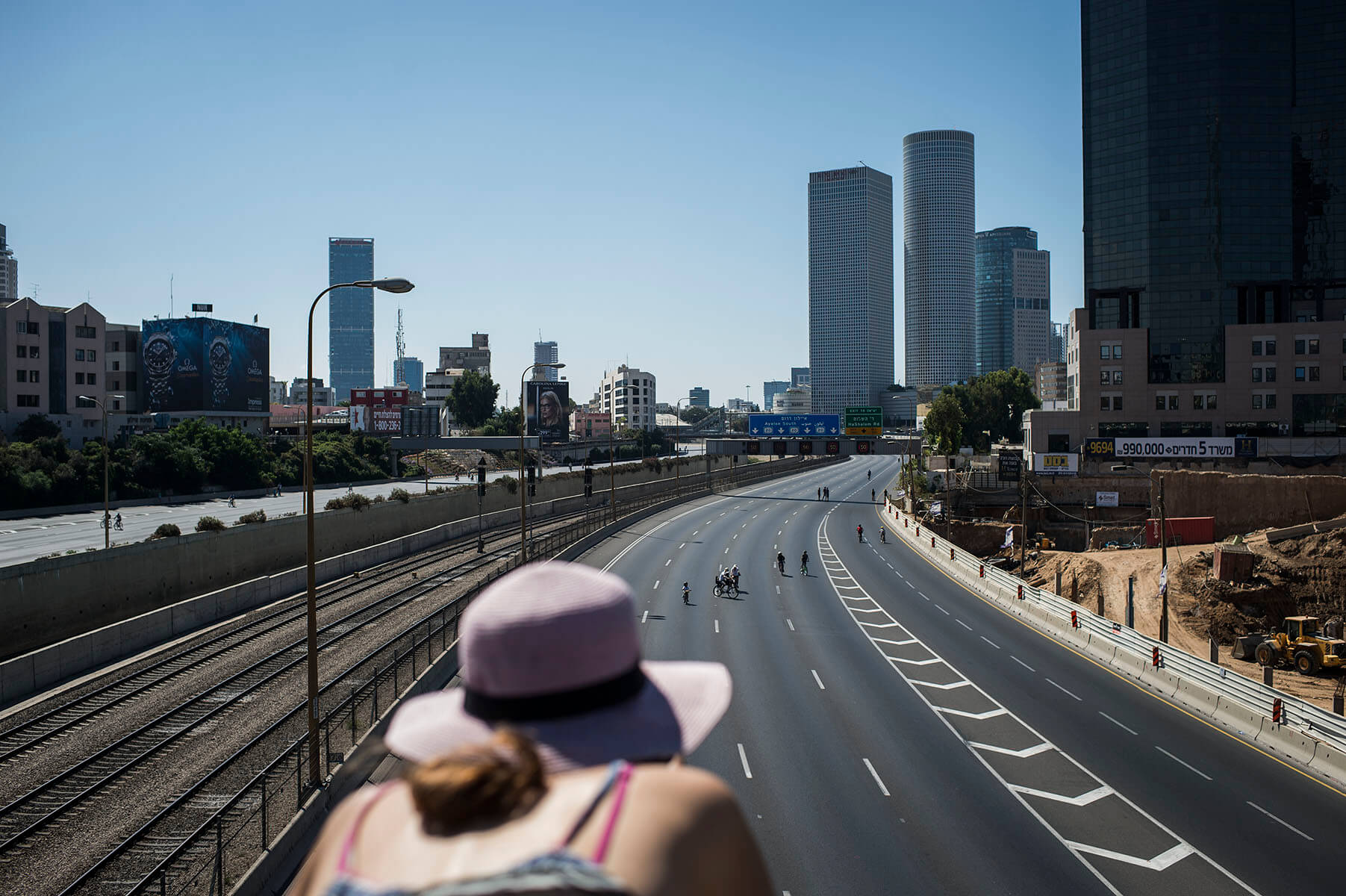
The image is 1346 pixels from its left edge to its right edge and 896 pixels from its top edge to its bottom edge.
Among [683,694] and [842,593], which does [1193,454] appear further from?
[683,694]

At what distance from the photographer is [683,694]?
2531 mm

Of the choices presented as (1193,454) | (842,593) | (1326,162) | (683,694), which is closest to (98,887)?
(683,694)

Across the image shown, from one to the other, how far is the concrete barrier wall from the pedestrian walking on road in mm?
36665

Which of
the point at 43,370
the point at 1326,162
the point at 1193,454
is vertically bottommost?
the point at 1193,454

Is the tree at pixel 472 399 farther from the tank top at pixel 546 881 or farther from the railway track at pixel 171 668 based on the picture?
the tank top at pixel 546 881

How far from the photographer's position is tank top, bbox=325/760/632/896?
171 centimetres

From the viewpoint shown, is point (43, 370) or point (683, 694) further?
point (43, 370)

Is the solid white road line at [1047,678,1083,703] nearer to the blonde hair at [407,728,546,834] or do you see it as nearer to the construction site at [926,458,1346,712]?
the construction site at [926,458,1346,712]

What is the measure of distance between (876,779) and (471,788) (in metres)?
21.6

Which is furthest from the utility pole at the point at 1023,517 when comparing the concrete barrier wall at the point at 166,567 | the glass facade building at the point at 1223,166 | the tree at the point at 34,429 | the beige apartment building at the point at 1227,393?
the tree at the point at 34,429

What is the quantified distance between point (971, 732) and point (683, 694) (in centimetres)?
2499

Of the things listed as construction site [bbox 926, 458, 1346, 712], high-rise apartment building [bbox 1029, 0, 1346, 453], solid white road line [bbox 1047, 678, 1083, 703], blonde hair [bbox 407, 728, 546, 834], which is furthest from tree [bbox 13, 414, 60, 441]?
high-rise apartment building [bbox 1029, 0, 1346, 453]

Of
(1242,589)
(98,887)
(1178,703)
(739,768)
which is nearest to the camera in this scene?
(98,887)

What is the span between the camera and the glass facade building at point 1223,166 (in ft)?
376
